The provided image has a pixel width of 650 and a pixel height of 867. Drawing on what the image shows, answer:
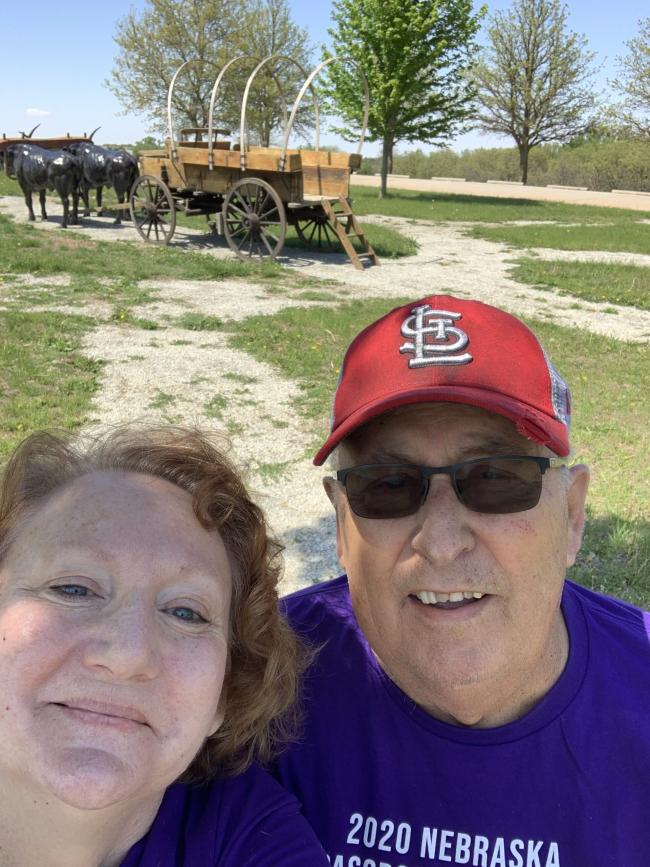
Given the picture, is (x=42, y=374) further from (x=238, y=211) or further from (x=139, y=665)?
(x=238, y=211)

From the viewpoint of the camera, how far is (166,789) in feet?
4.25

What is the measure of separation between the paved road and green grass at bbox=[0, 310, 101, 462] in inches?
1027

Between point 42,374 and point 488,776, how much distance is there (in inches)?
217

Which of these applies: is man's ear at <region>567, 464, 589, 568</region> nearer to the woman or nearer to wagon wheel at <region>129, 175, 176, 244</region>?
the woman

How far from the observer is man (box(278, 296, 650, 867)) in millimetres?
1230

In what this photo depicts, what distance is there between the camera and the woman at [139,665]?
1111 mm

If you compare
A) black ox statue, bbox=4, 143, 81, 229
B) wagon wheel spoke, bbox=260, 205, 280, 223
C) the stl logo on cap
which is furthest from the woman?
black ox statue, bbox=4, 143, 81, 229

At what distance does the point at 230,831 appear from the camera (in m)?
1.24

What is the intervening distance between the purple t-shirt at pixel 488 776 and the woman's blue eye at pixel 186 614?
315mm

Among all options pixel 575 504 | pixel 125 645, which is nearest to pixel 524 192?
pixel 575 504

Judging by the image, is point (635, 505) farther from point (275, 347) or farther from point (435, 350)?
point (275, 347)

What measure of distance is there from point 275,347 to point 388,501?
596 centimetres

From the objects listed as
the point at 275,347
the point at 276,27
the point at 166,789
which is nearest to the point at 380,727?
the point at 166,789

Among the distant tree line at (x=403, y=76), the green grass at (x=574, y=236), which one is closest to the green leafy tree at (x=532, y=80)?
the distant tree line at (x=403, y=76)
